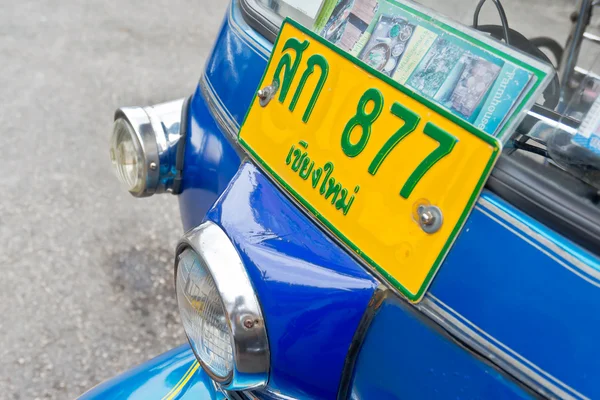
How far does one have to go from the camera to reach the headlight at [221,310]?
921 mm

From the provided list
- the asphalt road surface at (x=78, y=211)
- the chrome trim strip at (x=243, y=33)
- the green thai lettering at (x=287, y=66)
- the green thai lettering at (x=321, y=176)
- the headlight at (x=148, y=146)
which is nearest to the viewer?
the green thai lettering at (x=321, y=176)

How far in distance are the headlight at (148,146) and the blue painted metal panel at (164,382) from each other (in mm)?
401

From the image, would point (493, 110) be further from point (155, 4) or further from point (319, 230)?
point (155, 4)

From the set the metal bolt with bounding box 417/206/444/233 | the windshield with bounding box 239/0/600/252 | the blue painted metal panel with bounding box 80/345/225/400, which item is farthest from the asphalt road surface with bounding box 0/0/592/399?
the blue painted metal panel with bounding box 80/345/225/400

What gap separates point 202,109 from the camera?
143 centimetres

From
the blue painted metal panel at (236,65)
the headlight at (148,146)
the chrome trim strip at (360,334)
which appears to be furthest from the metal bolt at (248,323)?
the headlight at (148,146)

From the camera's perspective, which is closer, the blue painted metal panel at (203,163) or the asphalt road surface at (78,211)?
the blue painted metal panel at (203,163)

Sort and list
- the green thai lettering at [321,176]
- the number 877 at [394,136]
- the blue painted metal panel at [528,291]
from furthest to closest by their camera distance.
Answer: the green thai lettering at [321,176], the number 877 at [394,136], the blue painted metal panel at [528,291]

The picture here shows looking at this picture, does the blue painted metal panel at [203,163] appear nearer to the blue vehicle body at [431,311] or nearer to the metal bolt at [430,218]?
the blue vehicle body at [431,311]

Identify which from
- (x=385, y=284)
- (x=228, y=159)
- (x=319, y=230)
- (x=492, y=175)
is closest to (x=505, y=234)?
(x=492, y=175)

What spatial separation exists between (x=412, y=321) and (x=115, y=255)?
6.69ft

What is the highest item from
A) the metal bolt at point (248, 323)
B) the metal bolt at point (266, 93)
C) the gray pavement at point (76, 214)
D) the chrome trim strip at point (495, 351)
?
the metal bolt at point (266, 93)

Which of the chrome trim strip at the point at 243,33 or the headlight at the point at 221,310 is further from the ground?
the chrome trim strip at the point at 243,33

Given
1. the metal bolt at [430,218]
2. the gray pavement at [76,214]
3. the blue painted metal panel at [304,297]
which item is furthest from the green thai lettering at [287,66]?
the gray pavement at [76,214]
